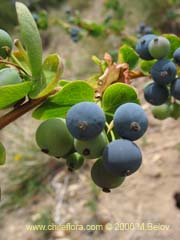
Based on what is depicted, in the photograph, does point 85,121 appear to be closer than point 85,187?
Yes

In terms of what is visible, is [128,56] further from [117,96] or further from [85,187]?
[85,187]

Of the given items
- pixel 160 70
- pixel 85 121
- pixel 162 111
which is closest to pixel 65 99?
pixel 85 121

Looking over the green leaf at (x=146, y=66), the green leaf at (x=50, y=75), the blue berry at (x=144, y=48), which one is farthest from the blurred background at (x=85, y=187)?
the green leaf at (x=50, y=75)

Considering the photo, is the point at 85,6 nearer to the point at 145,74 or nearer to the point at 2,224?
the point at 2,224

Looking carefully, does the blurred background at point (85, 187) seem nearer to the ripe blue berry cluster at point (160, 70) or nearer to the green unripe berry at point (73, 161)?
the ripe blue berry cluster at point (160, 70)

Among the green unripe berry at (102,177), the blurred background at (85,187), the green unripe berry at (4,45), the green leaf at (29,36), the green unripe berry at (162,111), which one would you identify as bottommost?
the blurred background at (85,187)

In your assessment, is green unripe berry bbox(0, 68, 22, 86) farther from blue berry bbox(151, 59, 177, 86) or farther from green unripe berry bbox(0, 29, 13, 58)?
blue berry bbox(151, 59, 177, 86)

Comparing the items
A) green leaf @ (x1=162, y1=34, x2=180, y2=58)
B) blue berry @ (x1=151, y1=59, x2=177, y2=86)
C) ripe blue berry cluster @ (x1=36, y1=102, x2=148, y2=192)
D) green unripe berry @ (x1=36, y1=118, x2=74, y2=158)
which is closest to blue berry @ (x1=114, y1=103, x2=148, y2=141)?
ripe blue berry cluster @ (x1=36, y1=102, x2=148, y2=192)
